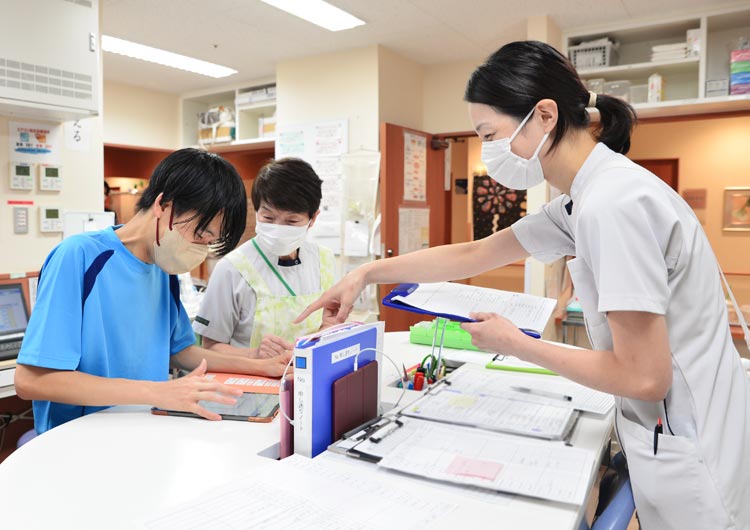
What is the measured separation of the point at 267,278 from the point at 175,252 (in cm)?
56

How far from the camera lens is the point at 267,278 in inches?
82.8

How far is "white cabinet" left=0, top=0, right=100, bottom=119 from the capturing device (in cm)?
281

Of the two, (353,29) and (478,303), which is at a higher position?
(353,29)

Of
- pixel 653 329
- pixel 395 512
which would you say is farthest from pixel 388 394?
pixel 653 329

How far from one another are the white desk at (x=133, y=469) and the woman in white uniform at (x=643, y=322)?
17 cm

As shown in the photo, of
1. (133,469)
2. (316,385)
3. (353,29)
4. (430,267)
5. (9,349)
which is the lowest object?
(9,349)

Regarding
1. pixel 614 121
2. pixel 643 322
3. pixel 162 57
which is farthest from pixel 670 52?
pixel 162 57

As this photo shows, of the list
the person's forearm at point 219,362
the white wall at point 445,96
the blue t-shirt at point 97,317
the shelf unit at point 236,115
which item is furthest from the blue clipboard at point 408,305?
the shelf unit at point 236,115

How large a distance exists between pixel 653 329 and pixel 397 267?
870 millimetres

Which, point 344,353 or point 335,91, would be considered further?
point 335,91

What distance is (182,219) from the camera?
5.00ft

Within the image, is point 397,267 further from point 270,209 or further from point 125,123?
point 125,123

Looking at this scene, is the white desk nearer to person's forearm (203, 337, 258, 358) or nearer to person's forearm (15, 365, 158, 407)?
person's forearm (15, 365, 158, 407)

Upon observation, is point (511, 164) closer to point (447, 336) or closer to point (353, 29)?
point (447, 336)
